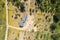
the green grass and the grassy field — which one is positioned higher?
the green grass

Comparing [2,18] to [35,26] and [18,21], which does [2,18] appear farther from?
[35,26]

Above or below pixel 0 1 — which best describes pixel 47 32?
below

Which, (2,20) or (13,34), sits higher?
(2,20)

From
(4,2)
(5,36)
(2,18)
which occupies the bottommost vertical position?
(5,36)

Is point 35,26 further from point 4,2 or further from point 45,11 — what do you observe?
point 4,2

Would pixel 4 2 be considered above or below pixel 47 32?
above

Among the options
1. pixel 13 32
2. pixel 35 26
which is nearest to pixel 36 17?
pixel 35 26

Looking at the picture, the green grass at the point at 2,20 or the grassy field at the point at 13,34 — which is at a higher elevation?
the green grass at the point at 2,20

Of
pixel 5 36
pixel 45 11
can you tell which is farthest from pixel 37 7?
pixel 5 36
